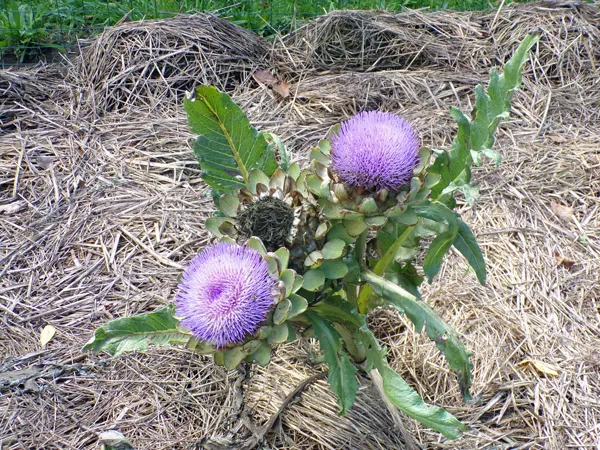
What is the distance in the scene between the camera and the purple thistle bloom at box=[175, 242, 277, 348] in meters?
1.26

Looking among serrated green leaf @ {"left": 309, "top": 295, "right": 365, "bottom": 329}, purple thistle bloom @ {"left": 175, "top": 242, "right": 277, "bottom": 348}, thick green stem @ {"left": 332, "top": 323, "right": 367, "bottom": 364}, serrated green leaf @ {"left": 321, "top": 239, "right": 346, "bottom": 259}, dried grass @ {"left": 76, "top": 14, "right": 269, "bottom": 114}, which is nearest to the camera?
purple thistle bloom @ {"left": 175, "top": 242, "right": 277, "bottom": 348}

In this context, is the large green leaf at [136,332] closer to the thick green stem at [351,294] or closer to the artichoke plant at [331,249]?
the artichoke plant at [331,249]

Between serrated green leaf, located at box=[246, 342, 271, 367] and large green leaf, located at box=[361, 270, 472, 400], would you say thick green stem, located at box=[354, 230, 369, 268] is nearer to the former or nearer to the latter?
large green leaf, located at box=[361, 270, 472, 400]

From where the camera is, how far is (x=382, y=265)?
5.05 ft

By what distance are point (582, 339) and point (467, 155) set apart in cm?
67

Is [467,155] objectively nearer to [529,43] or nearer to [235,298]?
[529,43]

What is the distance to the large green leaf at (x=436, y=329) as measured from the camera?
135 cm

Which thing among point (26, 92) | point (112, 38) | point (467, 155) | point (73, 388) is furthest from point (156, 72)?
point (467, 155)

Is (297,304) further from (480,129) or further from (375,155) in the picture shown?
(480,129)

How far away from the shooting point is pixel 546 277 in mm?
1938

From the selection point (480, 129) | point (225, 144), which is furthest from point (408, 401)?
point (225, 144)

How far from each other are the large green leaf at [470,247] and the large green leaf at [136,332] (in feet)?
2.08

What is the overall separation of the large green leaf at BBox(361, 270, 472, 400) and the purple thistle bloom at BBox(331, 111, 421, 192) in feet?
0.75

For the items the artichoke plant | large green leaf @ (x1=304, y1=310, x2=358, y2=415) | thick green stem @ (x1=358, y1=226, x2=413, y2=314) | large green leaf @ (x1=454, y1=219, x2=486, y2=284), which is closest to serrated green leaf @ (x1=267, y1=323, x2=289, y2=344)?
the artichoke plant
